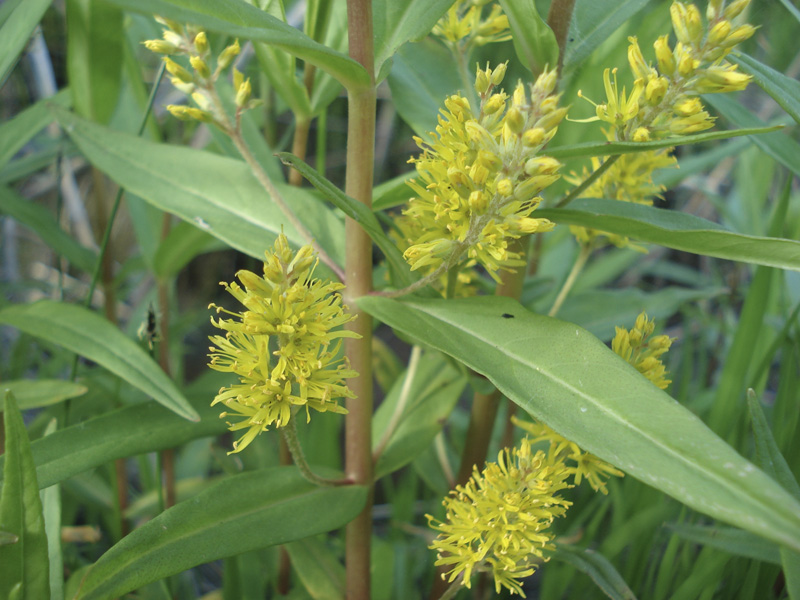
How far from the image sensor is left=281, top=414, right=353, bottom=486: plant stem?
751 millimetres

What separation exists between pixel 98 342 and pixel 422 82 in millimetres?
681

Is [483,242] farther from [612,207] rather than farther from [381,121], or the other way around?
[381,121]

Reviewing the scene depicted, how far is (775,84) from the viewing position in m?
0.82

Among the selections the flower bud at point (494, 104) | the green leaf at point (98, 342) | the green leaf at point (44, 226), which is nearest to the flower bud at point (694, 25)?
the flower bud at point (494, 104)

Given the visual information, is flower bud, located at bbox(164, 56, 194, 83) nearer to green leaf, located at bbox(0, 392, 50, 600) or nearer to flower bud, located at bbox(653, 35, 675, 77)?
green leaf, located at bbox(0, 392, 50, 600)

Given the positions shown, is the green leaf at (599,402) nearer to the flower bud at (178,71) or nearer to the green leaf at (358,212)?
the green leaf at (358,212)

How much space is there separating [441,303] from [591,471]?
0.29 m

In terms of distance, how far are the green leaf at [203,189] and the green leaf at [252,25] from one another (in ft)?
0.99

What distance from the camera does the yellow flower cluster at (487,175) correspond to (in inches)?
25.5

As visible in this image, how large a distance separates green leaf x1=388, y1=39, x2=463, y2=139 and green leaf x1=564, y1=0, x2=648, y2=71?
253mm

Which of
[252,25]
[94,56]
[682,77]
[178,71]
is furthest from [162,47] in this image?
[682,77]

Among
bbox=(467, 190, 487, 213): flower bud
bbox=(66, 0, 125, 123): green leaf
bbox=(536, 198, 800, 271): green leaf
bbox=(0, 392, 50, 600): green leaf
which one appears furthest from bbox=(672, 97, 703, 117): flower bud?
bbox=(66, 0, 125, 123): green leaf

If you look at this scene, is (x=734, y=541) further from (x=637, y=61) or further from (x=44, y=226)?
(x=44, y=226)

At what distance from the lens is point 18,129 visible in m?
1.22
